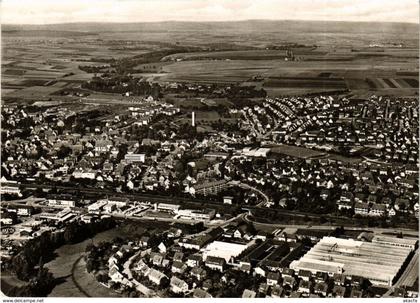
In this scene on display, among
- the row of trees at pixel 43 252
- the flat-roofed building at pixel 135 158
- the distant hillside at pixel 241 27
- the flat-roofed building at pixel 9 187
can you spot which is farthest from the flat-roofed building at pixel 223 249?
the flat-roofed building at pixel 135 158

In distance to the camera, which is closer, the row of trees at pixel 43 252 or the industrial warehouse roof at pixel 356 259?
the row of trees at pixel 43 252

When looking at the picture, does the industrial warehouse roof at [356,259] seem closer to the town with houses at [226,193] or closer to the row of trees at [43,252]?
the town with houses at [226,193]

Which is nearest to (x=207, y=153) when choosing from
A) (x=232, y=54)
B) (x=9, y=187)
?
(x=232, y=54)

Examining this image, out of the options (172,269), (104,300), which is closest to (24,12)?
(172,269)

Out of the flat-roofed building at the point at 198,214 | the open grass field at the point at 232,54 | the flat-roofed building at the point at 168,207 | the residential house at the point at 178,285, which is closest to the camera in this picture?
the residential house at the point at 178,285

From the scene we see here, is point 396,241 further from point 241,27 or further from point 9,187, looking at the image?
point 9,187

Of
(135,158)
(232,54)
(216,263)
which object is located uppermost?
(232,54)

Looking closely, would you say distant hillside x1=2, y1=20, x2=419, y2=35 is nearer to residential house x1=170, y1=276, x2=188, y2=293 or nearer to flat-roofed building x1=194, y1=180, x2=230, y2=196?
flat-roofed building x1=194, y1=180, x2=230, y2=196
